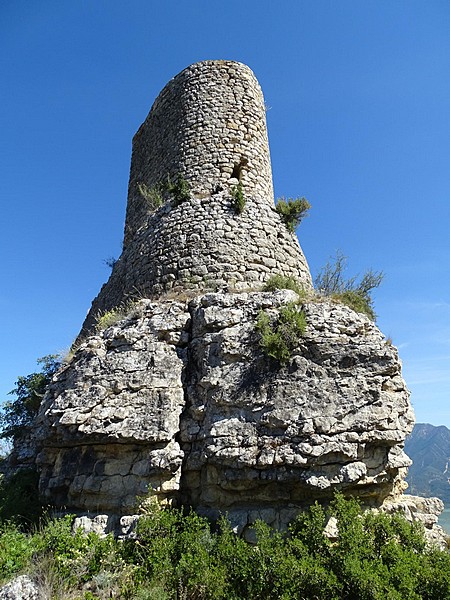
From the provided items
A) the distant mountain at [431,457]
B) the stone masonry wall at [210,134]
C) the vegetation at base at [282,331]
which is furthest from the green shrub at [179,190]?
the distant mountain at [431,457]

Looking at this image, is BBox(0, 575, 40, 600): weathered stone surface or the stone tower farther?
the stone tower

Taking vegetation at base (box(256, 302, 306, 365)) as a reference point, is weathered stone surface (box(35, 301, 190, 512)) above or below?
below

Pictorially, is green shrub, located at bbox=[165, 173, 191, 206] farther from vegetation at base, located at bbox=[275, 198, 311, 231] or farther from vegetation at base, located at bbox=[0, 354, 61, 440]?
vegetation at base, located at bbox=[0, 354, 61, 440]

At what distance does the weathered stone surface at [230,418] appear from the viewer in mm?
5836

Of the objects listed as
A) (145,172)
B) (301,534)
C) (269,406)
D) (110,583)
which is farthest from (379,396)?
(145,172)

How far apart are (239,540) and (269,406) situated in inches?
77.9

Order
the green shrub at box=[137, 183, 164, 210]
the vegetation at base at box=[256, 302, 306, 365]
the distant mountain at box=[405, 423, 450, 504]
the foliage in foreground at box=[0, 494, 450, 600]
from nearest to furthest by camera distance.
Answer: the foliage in foreground at box=[0, 494, 450, 600]
the vegetation at base at box=[256, 302, 306, 365]
the green shrub at box=[137, 183, 164, 210]
the distant mountain at box=[405, 423, 450, 504]

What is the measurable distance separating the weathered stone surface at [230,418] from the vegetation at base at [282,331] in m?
0.18

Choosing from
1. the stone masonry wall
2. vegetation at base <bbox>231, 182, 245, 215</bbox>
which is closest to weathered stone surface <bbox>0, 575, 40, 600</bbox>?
vegetation at base <bbox>231, 182, 245, 215</bbox>

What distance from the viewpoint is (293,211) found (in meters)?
10.6

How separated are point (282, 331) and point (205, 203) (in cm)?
491

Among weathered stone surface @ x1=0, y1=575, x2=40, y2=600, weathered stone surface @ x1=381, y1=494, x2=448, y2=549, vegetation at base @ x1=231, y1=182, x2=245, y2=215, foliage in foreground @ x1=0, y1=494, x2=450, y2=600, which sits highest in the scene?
vegetation at base @ x1=231, y1=182, x2=245, y2=215

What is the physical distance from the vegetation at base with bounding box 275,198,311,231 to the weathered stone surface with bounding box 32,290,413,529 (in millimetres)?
3775

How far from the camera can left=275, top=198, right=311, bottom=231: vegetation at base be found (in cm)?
1054
